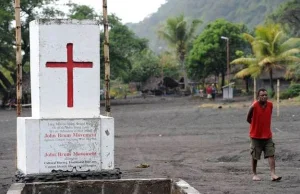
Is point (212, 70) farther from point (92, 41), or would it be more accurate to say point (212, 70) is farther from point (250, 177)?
point (92, 41)

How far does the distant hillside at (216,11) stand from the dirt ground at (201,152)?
82986mm

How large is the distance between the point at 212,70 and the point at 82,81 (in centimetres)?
5650

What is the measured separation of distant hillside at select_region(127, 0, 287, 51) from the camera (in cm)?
12806

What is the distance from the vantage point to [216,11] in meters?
143

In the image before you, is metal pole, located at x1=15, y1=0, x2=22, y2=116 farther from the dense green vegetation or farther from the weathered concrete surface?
the dense green vegetation

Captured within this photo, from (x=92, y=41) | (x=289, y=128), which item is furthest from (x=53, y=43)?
(x=289, y=128)

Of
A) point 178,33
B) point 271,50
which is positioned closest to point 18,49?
point 271,50

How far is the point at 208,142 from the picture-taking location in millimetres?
18328

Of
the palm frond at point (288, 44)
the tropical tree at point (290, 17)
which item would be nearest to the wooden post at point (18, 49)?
the palm frond at point (288, 44)

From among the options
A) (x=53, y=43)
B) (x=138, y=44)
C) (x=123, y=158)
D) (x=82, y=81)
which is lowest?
(x=123, y=158)

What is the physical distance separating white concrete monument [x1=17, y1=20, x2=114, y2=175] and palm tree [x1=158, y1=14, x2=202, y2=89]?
55464 millimetres

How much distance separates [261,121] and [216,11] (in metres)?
135

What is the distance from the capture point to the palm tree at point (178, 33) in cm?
6262

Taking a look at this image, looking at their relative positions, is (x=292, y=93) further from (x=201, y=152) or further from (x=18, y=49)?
(x=18, y=49)
